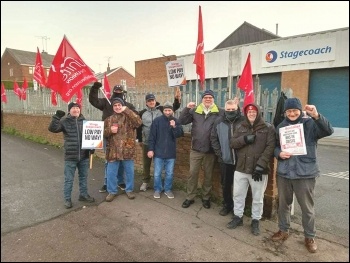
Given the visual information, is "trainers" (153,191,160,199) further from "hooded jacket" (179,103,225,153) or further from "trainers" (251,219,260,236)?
"trainers" (251,219,260,236)

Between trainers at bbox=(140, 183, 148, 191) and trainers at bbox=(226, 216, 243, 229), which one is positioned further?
trainers at bbox=(140, 183, 148, 191)

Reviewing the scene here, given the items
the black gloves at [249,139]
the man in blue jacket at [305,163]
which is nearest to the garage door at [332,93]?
the man in blue jacket at [305,163]

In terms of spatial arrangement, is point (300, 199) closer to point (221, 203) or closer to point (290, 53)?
point (221, 203)

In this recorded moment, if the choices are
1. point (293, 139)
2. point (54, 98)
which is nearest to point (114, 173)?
point (293, 139)

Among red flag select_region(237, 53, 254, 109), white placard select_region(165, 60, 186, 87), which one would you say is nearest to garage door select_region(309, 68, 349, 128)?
red flag select_region(237, 53, 254, 109)

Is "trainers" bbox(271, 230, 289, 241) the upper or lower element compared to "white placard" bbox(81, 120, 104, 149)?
lower

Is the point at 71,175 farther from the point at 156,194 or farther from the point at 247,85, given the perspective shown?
the point at 247,85

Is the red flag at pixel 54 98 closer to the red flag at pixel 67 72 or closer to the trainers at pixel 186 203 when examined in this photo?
the red flag at pixel 67 72

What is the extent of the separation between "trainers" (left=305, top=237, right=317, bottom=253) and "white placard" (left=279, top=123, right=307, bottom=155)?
1.09 meters

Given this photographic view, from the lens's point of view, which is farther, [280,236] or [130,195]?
[130,195]

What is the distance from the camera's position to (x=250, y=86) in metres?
4.34

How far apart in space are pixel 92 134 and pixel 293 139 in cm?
305

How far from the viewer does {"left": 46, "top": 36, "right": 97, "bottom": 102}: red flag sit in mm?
4793

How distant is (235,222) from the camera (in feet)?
12.2
